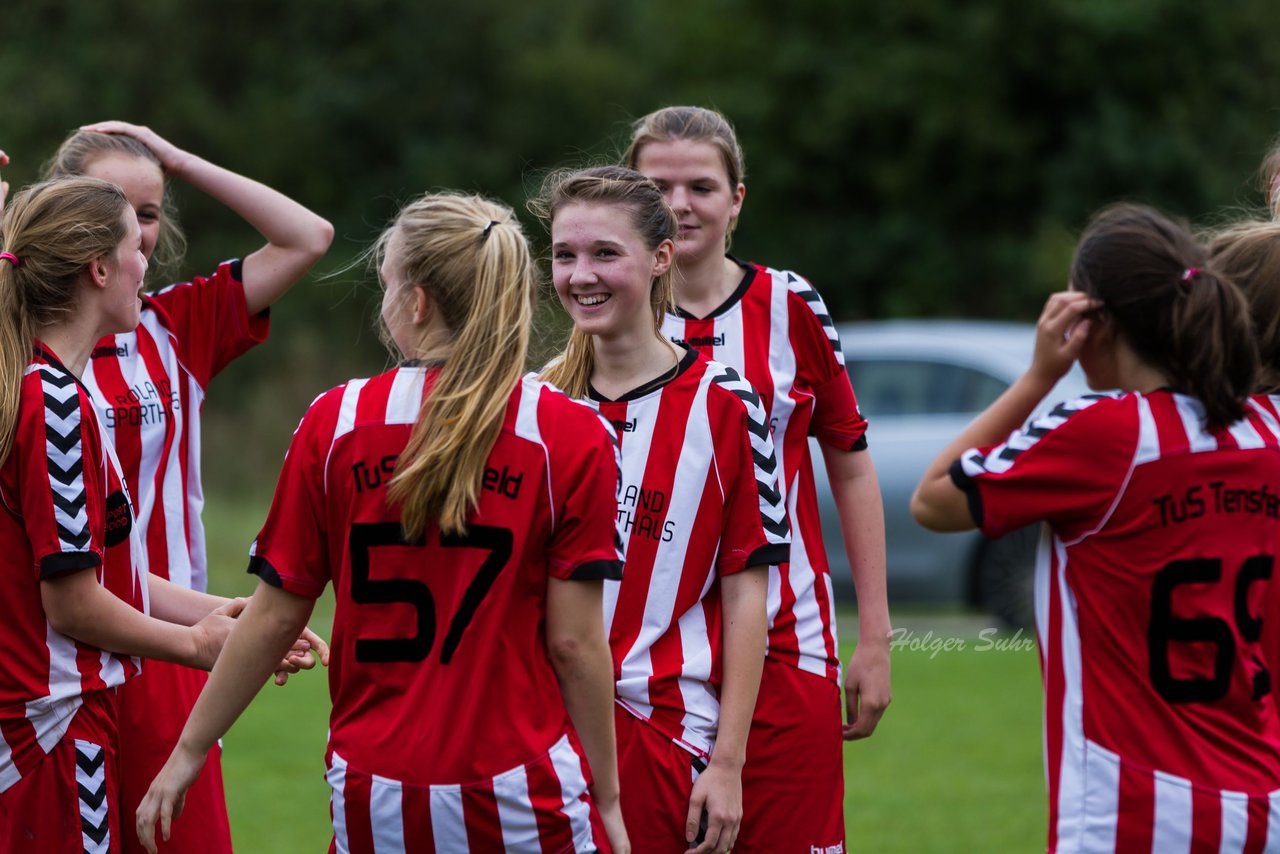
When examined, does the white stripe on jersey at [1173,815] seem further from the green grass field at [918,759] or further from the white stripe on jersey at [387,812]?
the green grass field at [918,759]

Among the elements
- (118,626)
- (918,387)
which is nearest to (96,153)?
(118,626)

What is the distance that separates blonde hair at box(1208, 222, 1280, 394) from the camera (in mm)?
3309

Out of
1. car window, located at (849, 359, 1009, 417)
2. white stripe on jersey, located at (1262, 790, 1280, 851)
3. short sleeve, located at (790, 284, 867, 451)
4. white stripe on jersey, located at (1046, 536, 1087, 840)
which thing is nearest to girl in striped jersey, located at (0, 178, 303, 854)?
short sleeve, located at (790, 284, 867, 451)

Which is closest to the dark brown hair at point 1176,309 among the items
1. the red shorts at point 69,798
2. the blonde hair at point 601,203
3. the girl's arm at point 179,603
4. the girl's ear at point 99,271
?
the blonde hair at point 601,203

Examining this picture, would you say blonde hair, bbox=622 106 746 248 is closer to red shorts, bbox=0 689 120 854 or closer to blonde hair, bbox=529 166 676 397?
blonde hair, bbox=529 166 676 397

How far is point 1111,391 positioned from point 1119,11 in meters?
18.2

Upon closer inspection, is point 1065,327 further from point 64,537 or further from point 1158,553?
point 64,537

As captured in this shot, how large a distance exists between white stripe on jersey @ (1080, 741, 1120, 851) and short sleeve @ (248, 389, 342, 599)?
1533mm

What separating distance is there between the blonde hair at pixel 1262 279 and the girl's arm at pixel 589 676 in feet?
5.09

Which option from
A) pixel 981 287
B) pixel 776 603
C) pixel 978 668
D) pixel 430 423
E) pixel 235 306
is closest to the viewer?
pixel 430 423

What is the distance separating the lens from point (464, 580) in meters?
2.77

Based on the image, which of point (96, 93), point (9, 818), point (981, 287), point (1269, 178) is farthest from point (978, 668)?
point (96, 93)

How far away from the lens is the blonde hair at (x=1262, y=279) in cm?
331

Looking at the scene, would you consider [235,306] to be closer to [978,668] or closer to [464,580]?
[464,580]
